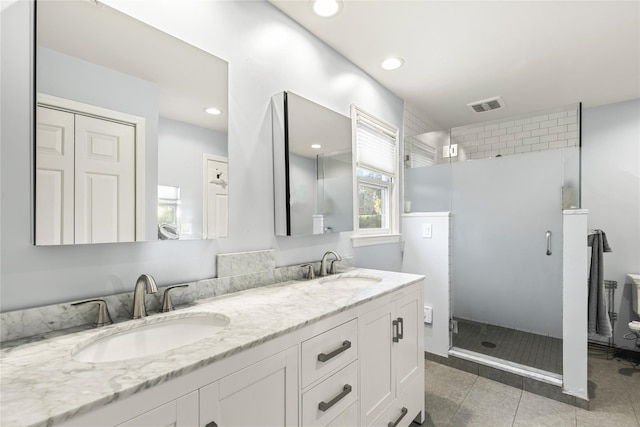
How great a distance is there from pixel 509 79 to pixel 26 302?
3406 millimetres

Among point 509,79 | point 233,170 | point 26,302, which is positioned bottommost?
point 26,302

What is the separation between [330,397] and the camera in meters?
1.19

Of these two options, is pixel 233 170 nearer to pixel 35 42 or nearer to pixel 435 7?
pixel 35 42

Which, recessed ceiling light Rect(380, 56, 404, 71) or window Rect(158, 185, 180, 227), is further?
recessed ceiling light Rect(380, 56, 404, 71)

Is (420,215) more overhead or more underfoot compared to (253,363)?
more overhead

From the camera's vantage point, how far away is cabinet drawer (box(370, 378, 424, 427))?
1.54 meters

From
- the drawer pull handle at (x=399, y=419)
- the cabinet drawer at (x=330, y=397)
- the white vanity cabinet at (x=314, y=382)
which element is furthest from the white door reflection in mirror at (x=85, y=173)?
the drawer pull handle at (x=399, y=419)

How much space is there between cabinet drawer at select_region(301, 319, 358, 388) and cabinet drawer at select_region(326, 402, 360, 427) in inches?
8.0

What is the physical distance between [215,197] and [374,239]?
60.6 inches

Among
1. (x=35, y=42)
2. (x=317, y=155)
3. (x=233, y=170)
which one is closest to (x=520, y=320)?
(x=317, y=155)

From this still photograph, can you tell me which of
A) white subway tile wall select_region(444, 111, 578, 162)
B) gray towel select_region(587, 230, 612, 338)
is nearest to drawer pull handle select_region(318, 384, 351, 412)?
gray towel select_region(587, 230, 612, 338)

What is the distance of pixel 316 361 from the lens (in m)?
1.14

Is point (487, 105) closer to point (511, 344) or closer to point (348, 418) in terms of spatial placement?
point (511, 344)

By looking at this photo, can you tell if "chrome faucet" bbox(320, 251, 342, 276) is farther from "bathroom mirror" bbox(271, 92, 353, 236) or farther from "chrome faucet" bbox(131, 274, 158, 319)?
"chrome faucet" bbox(131, 274, 158, 319)
